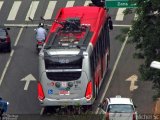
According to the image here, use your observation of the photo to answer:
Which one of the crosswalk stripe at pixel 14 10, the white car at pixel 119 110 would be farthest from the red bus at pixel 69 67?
the crosswalk stripe at pixel 14 10

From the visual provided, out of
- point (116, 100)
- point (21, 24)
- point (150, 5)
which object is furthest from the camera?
point (21, 24)

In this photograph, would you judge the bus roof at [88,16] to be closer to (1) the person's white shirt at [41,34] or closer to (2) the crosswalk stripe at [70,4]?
(1) the person's white shirt at [41,34]

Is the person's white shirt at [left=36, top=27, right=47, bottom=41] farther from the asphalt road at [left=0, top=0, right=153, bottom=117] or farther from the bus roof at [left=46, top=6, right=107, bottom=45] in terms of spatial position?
the bus roof at [left=46, top=6, right=107, bottom=45]

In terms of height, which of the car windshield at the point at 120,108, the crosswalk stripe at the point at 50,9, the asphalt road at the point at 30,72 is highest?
the car windshield at the point at 120,108

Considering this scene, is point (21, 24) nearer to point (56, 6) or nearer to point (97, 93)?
point (56, 6)

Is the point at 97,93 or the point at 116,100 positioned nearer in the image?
the point at 116,100

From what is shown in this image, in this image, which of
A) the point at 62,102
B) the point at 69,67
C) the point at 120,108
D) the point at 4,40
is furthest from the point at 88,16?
the point at 120,108

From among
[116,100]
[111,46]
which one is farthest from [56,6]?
[116,100]

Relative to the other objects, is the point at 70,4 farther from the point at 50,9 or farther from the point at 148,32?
the point at 148,32
